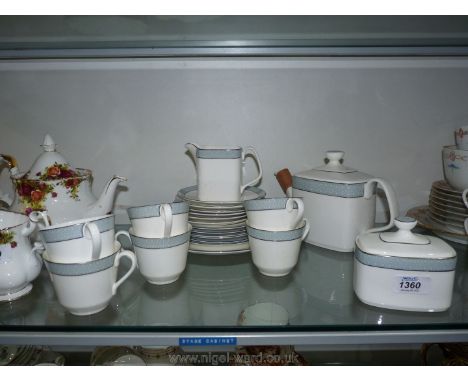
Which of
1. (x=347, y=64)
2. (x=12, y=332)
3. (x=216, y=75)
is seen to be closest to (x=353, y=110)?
(x=347, y=64)

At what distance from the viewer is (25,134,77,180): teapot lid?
33.0 inches

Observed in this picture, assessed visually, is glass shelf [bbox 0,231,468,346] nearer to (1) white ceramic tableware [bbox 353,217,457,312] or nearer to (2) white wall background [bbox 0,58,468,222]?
(1) white ceramic tableware [bbox 353,217,457,312]

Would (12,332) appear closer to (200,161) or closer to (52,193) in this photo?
(52,193)

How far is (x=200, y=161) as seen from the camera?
2.86ft

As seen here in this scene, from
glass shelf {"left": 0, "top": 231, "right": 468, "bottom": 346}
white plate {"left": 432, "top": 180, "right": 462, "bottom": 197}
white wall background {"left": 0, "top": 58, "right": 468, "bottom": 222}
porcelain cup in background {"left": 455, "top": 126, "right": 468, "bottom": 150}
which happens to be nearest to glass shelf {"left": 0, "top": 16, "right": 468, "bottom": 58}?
white wall background {"left": 0, "top": 58, "right": 468, "bottom": 222}

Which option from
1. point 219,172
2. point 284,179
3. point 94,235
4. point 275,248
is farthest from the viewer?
point 284,179

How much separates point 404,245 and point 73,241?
1.64 ft

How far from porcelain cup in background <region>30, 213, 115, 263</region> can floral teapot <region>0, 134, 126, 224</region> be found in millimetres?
168

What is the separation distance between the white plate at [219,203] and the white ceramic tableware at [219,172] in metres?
0.02

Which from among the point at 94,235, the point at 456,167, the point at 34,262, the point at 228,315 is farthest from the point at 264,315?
the point at 456,167

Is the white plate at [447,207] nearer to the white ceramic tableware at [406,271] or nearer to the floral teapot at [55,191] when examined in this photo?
the white ceramic tableware at [406,271]

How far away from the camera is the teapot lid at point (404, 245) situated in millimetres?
671

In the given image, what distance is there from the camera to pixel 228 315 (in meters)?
0.70

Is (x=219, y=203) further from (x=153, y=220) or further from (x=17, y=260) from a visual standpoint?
(x=17, y=260)
